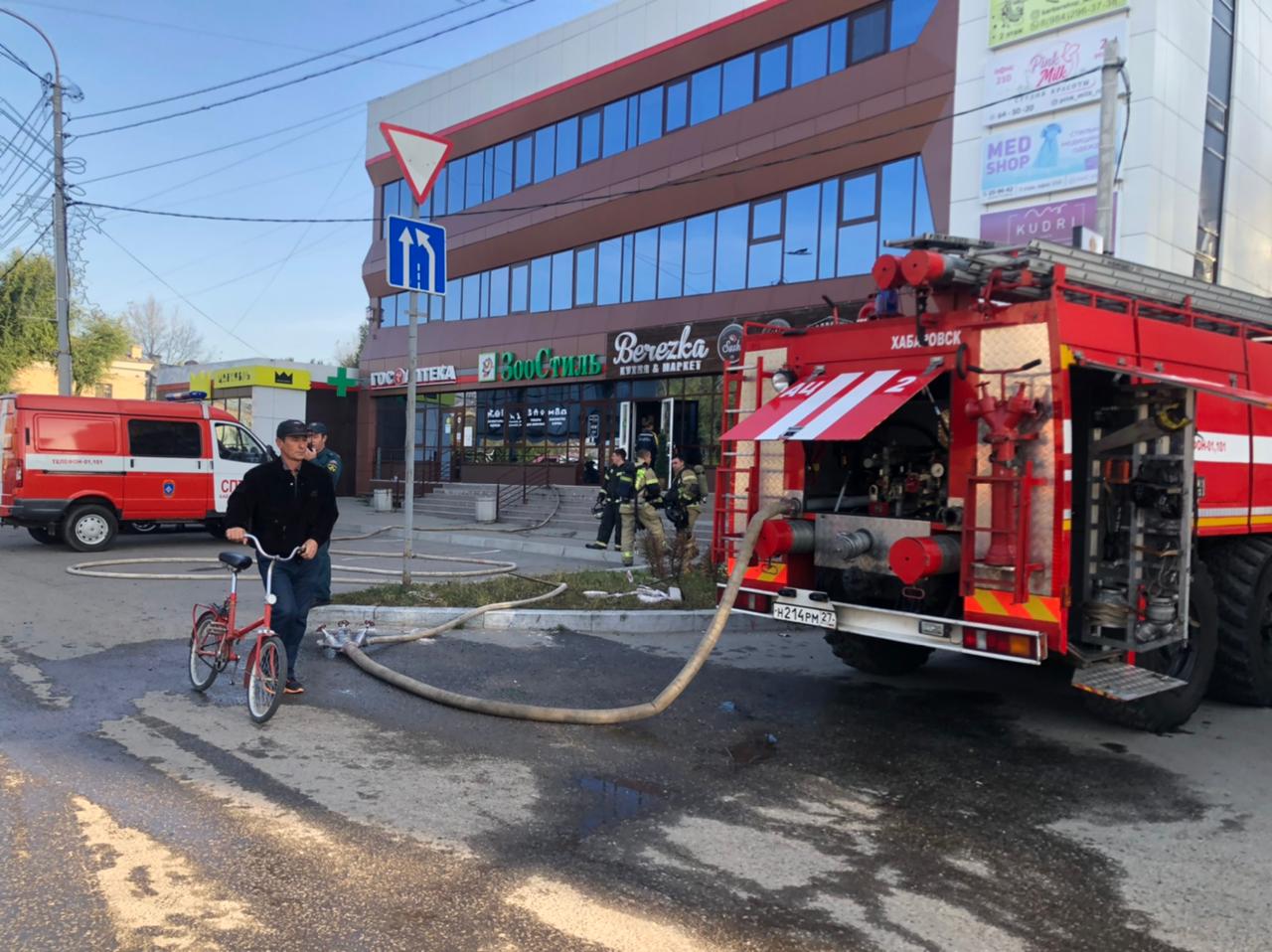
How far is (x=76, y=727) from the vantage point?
533 centimetres

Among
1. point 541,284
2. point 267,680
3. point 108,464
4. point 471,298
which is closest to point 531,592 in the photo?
point 267,680

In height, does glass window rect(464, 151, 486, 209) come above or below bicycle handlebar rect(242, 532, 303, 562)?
above

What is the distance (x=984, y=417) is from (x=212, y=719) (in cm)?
485

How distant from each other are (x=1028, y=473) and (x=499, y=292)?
944 inches

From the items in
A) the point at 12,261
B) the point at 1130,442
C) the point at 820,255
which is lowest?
the point at 1130,442

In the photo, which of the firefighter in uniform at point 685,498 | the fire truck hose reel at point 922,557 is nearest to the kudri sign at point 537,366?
the firefighter in uniform at point 685,498

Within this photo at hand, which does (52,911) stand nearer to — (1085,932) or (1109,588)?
(1085,932)

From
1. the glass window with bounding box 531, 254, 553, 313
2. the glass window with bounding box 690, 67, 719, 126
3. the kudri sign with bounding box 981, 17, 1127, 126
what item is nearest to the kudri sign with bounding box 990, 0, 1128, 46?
the kudri sign with bounding box 981, 17, 1127, 126

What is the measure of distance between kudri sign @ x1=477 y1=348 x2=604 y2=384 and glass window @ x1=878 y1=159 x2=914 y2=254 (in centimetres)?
845

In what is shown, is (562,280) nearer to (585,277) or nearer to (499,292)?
(585,277)

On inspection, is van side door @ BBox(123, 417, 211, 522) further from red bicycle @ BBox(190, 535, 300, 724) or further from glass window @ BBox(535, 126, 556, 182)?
glass window @ BBox(535, 126, 556, 182)

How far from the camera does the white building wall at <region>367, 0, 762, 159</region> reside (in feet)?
72.9

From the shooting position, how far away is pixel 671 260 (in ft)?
73.0

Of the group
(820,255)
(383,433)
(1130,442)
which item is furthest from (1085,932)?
(383,433)
